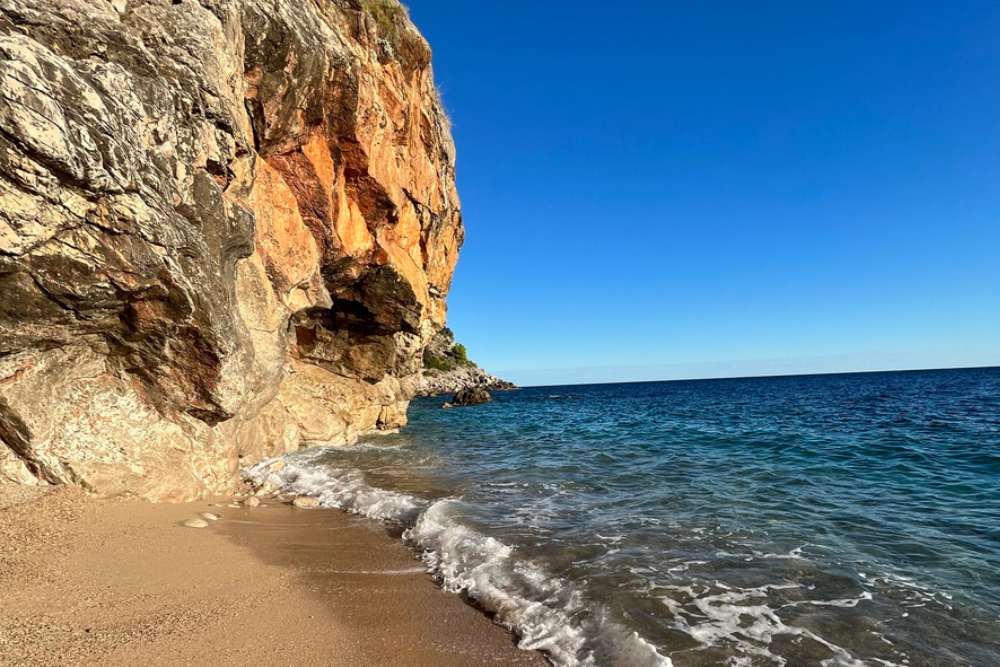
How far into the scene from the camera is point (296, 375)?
20.9 meters

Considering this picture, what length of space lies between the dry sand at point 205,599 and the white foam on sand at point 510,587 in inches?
11.7

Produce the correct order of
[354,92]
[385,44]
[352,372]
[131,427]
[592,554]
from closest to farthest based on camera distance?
[592,554], [131,427], [354,92], [385,44], [352,372]

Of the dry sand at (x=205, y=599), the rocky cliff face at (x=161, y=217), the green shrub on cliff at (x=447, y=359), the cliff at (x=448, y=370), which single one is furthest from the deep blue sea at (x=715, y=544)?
the green shrub on cliff at (x=447, y=359)

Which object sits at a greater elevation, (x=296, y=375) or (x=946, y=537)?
(x=296, y=375)

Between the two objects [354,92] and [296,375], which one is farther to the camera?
[296,375]

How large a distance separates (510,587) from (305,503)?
647cm

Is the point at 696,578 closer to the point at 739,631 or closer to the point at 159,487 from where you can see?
the point at 739,631

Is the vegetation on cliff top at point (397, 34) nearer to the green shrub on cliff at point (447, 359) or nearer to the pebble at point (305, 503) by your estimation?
the pebble at point (305, 503)

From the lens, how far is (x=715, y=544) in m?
8.44

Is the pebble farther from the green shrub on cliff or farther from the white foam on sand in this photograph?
the green shrub on cliff

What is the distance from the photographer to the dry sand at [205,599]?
16.0 feet

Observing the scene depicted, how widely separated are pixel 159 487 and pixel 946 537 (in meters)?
14.1

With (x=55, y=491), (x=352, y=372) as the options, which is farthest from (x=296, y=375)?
(x=55, y=491)

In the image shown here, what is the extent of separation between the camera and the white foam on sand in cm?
541
